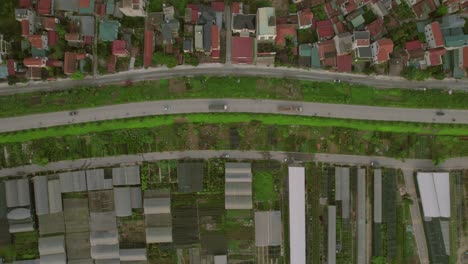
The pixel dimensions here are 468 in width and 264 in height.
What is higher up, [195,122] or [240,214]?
[195,122]

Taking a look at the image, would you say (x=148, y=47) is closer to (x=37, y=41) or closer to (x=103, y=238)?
(x=37, y=41)

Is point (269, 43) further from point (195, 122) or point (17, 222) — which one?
point (17, 222)

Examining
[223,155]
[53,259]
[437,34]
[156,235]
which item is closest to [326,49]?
[437,34]

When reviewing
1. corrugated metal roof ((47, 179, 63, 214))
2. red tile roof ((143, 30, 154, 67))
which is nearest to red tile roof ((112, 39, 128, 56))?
red tile roof ((143, 30, 154, 67))

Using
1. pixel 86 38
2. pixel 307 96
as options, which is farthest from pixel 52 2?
pixel 307 96

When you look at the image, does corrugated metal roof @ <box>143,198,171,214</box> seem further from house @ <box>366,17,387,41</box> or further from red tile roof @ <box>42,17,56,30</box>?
house @ <box>366,17,387,41</box>
